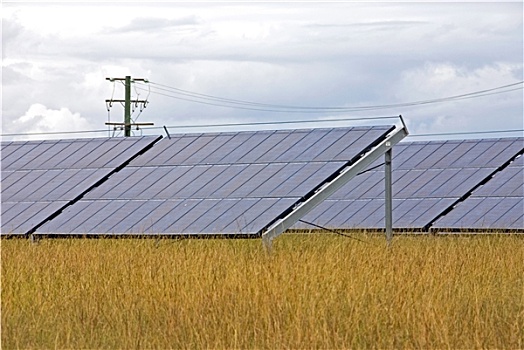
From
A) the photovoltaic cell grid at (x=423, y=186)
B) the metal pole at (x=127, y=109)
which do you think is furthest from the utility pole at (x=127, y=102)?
Answer: the photovoltaic cell grid at (x=423, y=186)

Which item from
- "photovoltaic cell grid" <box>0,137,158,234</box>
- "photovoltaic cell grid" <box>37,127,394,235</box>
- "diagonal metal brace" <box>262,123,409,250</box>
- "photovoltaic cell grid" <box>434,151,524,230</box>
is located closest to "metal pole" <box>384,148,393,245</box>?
"diagonal metal brace" <box>262,123,409,250</box>

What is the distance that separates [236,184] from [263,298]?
658cm

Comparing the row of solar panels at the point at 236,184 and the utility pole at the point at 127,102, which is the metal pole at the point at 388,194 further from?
the utility pole at the point at 127,102

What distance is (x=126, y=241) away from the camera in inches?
655

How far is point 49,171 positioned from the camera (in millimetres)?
19578

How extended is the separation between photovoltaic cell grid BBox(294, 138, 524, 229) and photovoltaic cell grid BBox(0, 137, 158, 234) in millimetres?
4738

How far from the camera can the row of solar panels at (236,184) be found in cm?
1612

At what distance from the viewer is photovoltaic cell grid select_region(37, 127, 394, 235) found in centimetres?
1576

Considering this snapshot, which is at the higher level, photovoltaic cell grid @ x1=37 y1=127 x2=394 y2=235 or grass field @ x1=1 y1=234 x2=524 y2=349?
photovoltaic cell grid @ x1=37 y1=127 x2=394 y2=235

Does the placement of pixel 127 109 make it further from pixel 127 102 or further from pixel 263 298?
pixel 263 298

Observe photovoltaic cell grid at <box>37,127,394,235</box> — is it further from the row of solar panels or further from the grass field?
the grass field

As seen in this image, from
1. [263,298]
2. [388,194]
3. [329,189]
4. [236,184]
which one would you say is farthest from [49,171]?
[263,298]

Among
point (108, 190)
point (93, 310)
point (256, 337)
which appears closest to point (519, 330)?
point (256, 337)

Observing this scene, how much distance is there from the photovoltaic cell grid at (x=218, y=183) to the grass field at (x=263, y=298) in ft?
2.19
